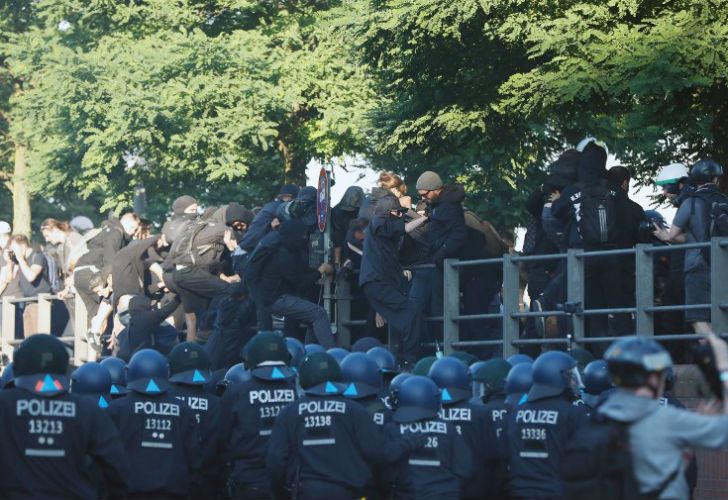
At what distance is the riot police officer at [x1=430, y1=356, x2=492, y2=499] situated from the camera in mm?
13984

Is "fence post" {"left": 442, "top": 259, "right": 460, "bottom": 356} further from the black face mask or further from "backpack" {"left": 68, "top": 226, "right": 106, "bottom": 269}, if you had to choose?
"backpack" {"left": 68, "top": 226, "right": 106, "bottom": 269}

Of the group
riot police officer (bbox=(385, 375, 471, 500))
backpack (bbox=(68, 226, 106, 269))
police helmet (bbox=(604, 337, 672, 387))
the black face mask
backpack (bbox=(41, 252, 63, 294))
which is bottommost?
riot police officer (bbox=(385, 375, 471, 500))

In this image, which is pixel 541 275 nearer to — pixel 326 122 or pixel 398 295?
pixel 398 295

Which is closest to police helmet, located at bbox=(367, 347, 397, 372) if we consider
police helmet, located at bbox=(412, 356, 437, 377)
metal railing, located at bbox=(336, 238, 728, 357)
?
police helmet, located at bbox=(412, 356, 437, 377)

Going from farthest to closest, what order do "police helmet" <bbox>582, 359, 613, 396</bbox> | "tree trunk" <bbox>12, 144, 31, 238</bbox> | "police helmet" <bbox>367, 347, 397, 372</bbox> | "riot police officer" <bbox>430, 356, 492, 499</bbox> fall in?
1. "tree trunk" <bbox>12, 144, 31, 238</bbox>
2. "police helmet" <bbox>367, 347, 397, 372</bbox>
3. "police helmet" <bbox>582, 359, 613, 396</bbox>
4. "riot police officer" <bbox>430, 356, 492, 499</bbox>

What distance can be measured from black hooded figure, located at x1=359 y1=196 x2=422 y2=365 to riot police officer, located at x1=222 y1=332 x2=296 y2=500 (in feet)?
13.3

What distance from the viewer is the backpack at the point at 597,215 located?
1723cm

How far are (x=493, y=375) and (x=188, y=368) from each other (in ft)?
8.28

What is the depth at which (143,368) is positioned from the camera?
14.3 m

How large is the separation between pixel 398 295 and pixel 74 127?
1851 cm

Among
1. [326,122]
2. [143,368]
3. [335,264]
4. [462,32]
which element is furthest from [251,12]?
[143,368]

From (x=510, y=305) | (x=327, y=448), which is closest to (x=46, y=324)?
(x=510, y=305)

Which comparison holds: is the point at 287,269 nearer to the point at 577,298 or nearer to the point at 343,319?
the point at 343,319

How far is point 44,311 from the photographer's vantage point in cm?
Answer: 2608
